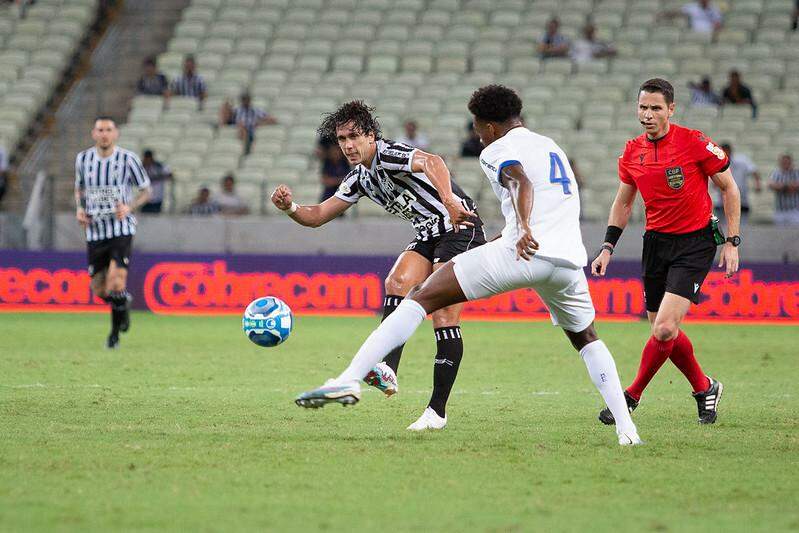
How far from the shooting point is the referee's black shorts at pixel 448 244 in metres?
8.27

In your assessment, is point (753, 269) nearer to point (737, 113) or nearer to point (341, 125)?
point (737, 113)

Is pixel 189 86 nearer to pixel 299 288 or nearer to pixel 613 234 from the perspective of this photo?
pixel 299 288

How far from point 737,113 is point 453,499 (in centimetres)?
1772

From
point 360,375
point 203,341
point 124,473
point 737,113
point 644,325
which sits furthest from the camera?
point 737,113

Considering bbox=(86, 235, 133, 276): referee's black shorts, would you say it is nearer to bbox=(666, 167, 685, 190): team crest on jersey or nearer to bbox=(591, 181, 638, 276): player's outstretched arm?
bbox=(591, 181, 638, 276): player's outstretched arm

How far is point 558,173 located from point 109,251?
8.05 metres

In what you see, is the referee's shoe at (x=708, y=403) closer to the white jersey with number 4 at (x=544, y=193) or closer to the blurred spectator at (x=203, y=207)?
the white jersey with number 4 at (x=544, y=193)

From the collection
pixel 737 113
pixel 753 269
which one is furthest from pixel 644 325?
pixel 737 113

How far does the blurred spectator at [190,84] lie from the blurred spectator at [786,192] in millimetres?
10673

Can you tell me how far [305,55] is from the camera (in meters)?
24.8

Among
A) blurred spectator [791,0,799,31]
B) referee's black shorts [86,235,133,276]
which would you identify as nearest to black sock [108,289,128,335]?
referee's black shorts [86,235,133,276]

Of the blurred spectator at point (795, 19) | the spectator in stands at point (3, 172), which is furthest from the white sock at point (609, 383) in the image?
the blurred spectator at point (795, 19)

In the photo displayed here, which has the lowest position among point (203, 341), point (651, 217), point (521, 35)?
point (203, 341)

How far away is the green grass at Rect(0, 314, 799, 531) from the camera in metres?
5.23
